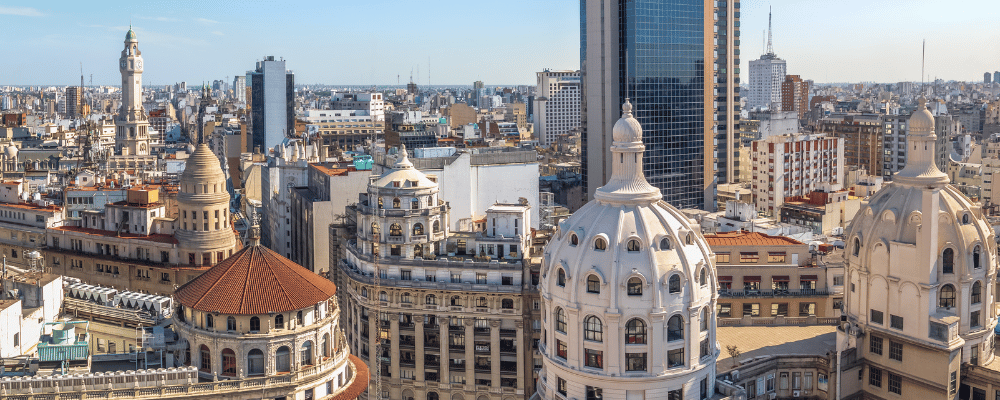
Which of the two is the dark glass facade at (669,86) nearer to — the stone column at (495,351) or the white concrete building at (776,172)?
the white concrete building at (776,172)

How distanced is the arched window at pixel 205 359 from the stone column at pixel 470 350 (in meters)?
31.7

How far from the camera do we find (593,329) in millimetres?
66688

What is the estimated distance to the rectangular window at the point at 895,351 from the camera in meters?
76.2

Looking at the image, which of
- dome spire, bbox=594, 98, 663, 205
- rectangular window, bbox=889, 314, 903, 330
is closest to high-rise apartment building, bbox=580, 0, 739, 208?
rectangular window, bbox=889, 314, 903, 330

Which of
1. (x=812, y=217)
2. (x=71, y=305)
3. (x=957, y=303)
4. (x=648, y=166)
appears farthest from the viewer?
(x=648, y=166)

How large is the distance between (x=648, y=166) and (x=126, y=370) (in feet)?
391

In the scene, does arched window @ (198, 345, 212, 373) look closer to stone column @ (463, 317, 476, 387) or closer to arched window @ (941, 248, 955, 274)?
stone column @ (463, 317, 476, 387)

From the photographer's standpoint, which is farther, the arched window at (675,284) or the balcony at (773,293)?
the balcony at (773,293)

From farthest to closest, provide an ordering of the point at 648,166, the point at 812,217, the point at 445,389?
the point at 648,166 < the point at 812,217 < the point at 445,389

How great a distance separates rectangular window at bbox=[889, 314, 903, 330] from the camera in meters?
75.8

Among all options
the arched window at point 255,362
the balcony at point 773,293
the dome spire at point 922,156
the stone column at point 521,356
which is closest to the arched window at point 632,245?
the dome spire at point 922,156

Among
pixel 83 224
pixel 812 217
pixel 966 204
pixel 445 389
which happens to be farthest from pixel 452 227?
pixel 966 204

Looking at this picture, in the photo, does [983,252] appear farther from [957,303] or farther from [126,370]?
[126,370]

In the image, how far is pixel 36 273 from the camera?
9438cm
